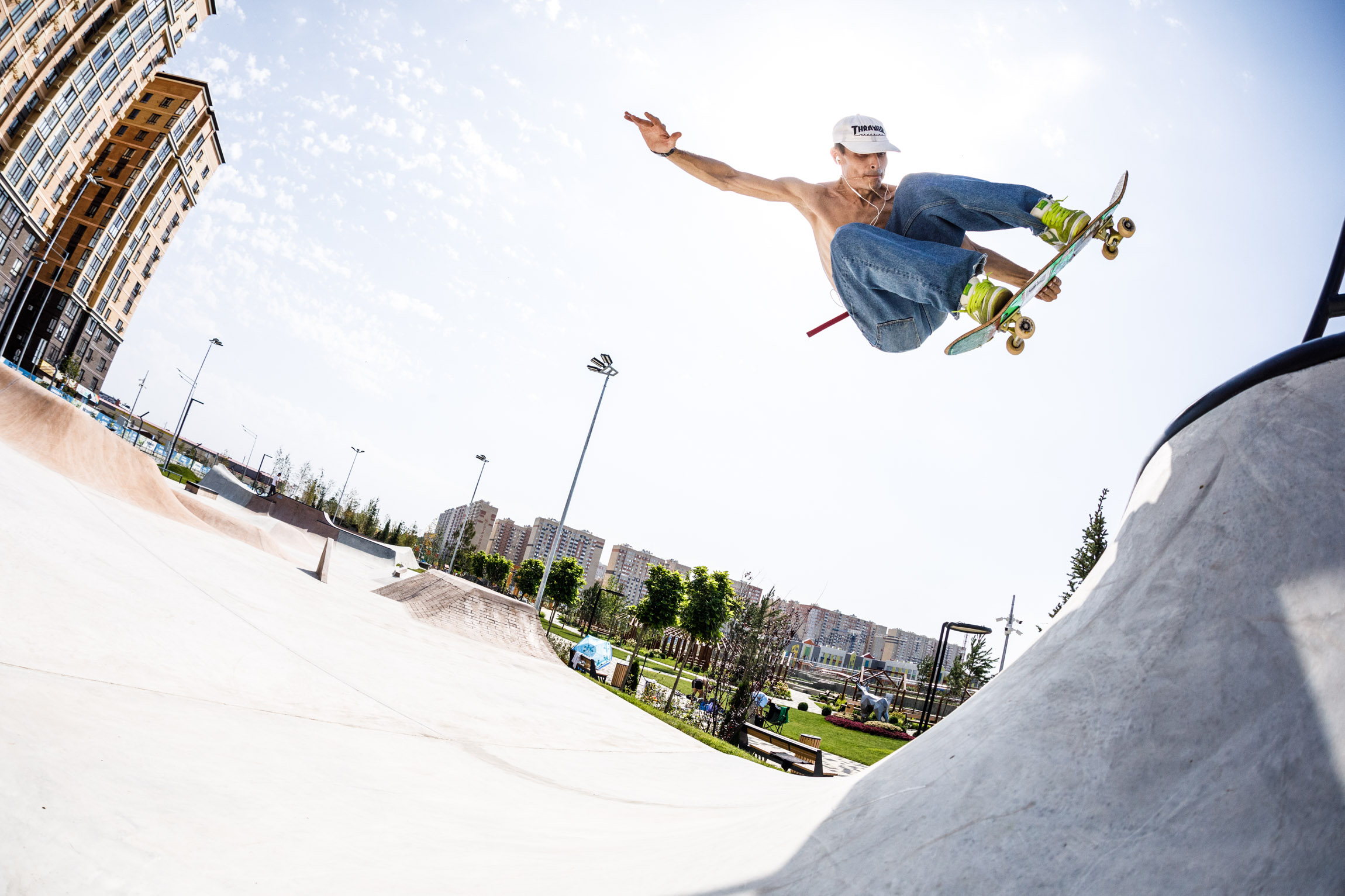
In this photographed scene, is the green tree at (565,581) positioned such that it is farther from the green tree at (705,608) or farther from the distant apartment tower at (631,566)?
the distant apartment tower at (631,566)

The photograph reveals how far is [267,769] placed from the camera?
97.8 inches

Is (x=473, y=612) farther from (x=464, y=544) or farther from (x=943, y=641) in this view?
(x=464, y=544)

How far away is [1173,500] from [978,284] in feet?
5.00

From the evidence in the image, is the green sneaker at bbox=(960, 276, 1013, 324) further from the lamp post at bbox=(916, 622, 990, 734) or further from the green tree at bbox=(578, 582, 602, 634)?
the green tree at bbox=(578, 582, 602, 634)

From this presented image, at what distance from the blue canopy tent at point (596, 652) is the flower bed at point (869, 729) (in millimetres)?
8777

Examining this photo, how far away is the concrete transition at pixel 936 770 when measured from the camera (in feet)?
4.25

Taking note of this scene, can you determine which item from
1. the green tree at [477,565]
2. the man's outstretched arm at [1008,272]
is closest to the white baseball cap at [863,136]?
the man's outstretched arm at [1008,272]

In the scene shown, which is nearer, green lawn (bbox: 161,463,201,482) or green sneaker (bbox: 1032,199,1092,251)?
green sneaker (bbox: 1032,199,1092,251)

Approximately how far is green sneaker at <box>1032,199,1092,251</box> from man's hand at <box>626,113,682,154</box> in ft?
6.89

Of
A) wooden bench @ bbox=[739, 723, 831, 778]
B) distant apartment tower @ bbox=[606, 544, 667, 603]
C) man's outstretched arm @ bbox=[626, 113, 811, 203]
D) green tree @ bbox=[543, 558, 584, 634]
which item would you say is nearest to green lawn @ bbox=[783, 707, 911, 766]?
wooden bench @ bbox=[739, 723, 831, 778]

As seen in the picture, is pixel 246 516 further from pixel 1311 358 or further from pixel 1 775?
pixel 1311 358

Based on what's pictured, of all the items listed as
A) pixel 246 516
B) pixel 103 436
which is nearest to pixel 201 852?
pixel 103 436

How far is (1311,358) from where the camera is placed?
6.38ft

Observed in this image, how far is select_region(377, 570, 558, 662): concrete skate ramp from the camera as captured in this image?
13.1m
